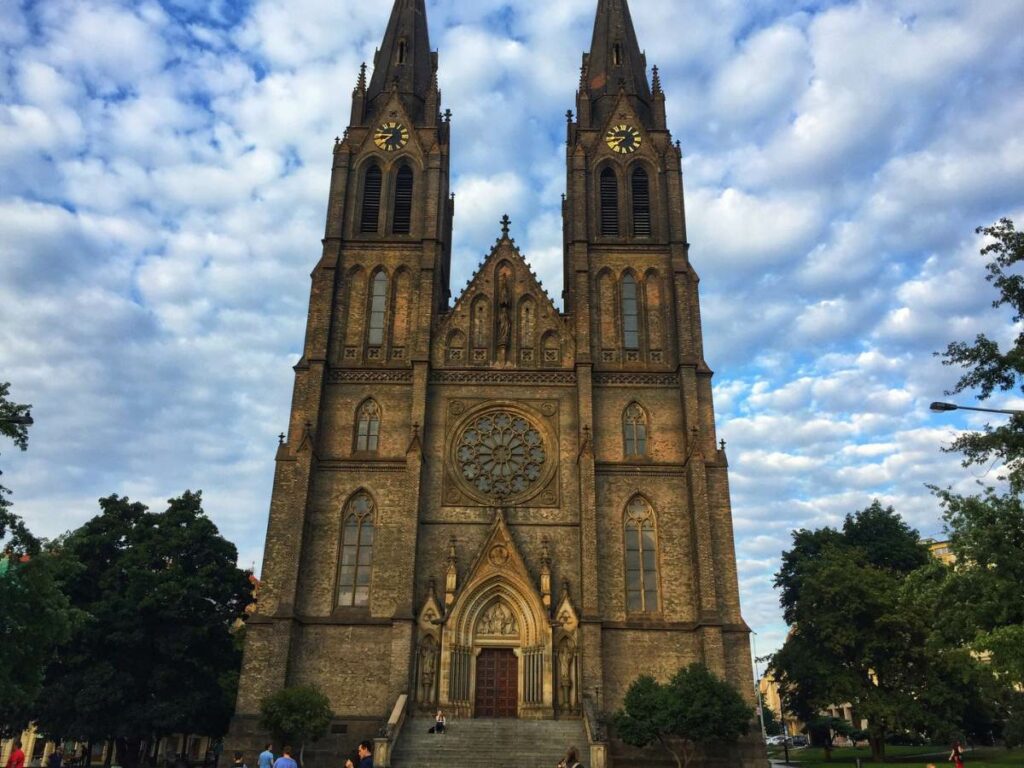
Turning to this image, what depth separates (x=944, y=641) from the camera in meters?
22.4

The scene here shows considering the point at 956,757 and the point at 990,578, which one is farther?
the point at 956,757

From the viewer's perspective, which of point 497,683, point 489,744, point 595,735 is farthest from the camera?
point 497,683

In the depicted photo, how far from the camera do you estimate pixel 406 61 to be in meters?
44.4

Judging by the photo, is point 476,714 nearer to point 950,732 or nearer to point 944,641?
point 944,641

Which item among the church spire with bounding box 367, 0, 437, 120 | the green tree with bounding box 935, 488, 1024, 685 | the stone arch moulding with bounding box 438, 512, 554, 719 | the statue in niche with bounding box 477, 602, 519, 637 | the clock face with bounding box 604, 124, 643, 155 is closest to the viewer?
the green tree with bounding box 935, 488, 1024, 685

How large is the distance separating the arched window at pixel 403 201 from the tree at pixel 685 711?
74.3 feet

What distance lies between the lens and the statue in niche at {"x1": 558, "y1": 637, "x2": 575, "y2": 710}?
29.9m

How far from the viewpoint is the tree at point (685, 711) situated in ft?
85.0

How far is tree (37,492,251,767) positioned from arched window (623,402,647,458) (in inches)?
692

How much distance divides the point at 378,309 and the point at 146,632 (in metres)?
16.0

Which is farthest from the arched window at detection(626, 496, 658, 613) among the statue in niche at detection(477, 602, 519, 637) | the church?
the statue in niche at detection(477, 602, 519, 637)

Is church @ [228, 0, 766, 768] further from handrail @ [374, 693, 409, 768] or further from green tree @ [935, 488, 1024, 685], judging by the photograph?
green tree @ [935, 488, 1024, 685]

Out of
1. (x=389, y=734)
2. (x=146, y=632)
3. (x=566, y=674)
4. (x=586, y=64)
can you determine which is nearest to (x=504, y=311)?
(x=566, y=674)

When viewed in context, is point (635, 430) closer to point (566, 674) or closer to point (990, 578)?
point (566, 674)
